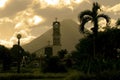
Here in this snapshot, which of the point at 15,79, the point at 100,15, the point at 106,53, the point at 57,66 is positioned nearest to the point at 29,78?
the point at 15,79

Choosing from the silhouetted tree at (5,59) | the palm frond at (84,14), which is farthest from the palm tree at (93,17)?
the silhouetted tree at (5,59)

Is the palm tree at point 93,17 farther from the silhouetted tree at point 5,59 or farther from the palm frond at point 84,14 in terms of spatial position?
the silhouetted tree at point 5,59

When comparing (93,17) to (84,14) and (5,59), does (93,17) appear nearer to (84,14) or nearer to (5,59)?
(84,14)

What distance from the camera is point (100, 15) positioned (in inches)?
1783

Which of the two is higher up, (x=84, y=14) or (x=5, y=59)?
(x=84, y=14)

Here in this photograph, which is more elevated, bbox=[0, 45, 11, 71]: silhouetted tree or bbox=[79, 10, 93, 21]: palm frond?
bbox=[79, 10, 93, 21]: palm frond

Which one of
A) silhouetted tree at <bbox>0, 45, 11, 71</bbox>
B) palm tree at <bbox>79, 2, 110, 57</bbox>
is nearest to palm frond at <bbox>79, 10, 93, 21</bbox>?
palm tree at <bbox>79, 2, 110, 57</bbox>

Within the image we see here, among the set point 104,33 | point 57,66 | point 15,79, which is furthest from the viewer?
point 104,33

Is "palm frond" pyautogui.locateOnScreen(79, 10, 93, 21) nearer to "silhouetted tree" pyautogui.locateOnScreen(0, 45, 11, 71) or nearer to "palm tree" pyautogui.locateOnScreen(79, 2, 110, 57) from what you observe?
"palm tree" pyautogui.locateOnScreen(79, 2, 110, 57)

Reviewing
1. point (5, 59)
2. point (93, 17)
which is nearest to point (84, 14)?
point (93, 17)

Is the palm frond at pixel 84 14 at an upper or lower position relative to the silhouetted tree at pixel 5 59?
upper

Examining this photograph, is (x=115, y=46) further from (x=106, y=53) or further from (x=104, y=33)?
(x=104, y=33)

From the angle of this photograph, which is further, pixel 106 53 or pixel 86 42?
pixel 86 42

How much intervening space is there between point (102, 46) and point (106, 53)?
4.49 feet
